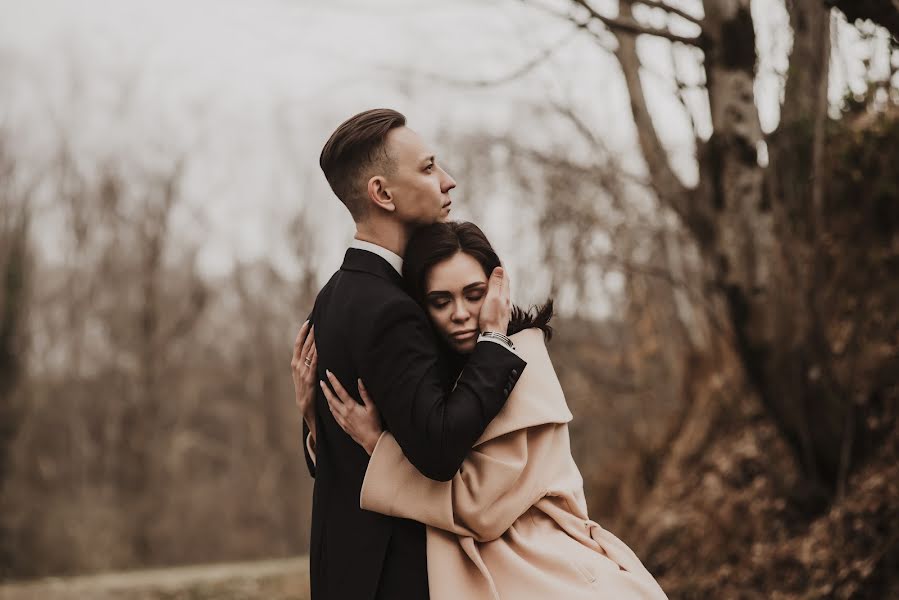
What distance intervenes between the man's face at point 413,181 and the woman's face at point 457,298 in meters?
0.19

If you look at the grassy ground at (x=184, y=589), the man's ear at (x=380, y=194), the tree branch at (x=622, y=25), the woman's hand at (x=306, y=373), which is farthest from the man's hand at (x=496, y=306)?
the grassy ground at (x=184, y=589)

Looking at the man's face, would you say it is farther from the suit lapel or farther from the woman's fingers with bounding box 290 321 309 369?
the woman's fingers with bounding box 290 321 309 369

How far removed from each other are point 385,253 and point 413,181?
0.24m

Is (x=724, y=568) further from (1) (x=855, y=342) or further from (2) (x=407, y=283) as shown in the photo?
(2) (x=407, y=283)

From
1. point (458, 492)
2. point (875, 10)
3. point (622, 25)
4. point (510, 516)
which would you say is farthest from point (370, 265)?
point (622, 25)

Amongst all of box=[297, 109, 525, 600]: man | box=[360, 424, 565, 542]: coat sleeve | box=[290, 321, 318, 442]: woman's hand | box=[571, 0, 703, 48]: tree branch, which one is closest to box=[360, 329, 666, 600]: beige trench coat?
box=[360, 424, 565, 542]: coat sleeve

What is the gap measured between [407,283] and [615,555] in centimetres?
104

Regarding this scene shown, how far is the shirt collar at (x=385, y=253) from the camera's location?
2.93 metres

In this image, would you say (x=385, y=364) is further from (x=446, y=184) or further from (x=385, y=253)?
(x=446, y=184)

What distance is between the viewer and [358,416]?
2.74 meters

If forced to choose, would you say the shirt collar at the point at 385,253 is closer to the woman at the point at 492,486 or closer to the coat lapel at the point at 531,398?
the woman at the point at 492,486

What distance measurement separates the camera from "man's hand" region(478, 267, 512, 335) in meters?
2.84

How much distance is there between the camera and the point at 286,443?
3025 centimetres

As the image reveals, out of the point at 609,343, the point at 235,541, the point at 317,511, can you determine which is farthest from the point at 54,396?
the point at 317,511
